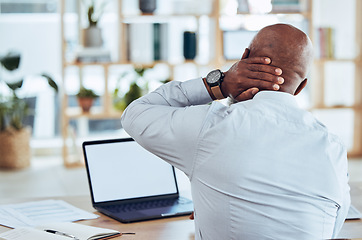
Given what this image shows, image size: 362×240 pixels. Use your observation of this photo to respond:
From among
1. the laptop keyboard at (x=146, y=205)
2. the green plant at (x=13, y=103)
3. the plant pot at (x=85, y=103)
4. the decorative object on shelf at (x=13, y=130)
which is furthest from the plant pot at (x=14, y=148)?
the laptop keyboard at (x=146, y=205)

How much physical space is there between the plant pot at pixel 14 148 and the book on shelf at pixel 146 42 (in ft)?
4.07

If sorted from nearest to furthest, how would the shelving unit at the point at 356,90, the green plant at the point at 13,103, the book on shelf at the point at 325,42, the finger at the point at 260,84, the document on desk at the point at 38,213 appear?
the finger at the point at 260,84 < the document on desk at the point at 38,213 < the green plant at the point at 13,103 < the book on shelf at the point at 325,42 < the shelving unit at the point at 356,90

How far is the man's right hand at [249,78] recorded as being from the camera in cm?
141

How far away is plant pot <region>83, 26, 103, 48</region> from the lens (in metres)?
5.32

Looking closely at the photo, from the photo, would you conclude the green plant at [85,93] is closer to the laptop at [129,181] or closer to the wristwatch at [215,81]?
the laptop at [129,181]

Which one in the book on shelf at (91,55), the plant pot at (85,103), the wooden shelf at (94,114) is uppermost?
the book on shelf at (91,55)

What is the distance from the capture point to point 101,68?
19.4ft

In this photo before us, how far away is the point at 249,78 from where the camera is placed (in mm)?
1443

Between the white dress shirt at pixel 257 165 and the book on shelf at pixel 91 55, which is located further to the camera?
→ the book on shelf at pixel 91 55

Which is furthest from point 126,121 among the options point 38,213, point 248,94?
point 38,213

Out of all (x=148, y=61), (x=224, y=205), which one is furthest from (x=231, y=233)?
(x=148, y=61)

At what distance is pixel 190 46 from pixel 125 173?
375 centimetres

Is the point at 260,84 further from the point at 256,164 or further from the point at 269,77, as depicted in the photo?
the point at 256,164

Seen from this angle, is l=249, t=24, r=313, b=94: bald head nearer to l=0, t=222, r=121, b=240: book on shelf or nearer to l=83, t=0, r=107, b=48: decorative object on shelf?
l=0, t=222, r=121, b=240: book on shelf
